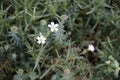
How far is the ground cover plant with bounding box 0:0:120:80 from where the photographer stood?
1.99 m

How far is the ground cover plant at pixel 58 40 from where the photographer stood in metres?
1.99

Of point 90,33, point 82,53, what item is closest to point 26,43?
point 82,53

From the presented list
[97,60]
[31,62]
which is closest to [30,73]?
[31,62]

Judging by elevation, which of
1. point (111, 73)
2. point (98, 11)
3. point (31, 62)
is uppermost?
point (98, 11)

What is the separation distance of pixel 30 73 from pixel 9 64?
0.58ft

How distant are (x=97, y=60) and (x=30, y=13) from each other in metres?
0.59

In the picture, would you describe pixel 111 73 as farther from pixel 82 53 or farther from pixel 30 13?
pixel 30 13

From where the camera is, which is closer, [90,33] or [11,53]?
[11,53]

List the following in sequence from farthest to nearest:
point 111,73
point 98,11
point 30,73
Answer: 1. point 98,11
2. point 111,73
3. point 30,73

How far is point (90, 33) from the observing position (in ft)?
7.55

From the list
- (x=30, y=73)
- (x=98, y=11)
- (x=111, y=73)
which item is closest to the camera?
(x=30, y=73)

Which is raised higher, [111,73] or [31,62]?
[31,62]

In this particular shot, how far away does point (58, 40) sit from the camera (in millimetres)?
2014

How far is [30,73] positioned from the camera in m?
1.97
